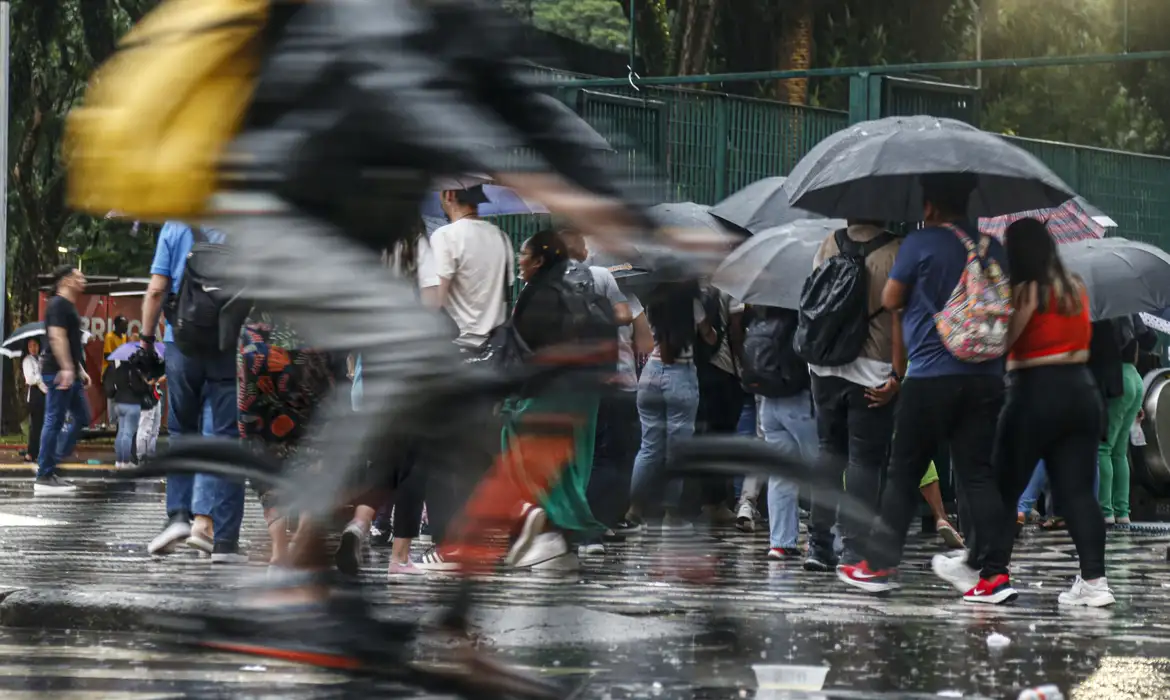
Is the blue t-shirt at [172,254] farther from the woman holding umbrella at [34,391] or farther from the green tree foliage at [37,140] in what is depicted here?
the green tree foliage at [37,140]

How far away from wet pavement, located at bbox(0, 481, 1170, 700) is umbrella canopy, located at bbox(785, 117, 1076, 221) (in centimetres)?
191

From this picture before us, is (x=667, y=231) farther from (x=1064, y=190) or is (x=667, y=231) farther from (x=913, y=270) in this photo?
(x=1064, y=190)

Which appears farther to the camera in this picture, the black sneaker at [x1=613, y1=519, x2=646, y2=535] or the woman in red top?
the woman in red top

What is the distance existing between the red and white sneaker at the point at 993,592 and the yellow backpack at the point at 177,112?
5518 mm

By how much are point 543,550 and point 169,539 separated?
588 centimetres

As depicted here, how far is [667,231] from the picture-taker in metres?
3.61

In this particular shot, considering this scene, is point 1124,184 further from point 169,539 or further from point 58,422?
point 58,422

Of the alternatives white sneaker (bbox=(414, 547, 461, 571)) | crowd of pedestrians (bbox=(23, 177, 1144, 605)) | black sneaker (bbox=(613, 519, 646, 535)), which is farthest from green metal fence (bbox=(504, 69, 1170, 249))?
white sneaker (bbox=(414, 547, 461, 571))

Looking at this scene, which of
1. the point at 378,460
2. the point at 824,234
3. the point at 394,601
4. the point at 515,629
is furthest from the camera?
the point at 824,234

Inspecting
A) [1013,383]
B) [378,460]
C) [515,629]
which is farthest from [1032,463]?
[378,460]

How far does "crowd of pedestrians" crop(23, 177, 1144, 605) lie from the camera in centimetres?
341

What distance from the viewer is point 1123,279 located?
12.2m

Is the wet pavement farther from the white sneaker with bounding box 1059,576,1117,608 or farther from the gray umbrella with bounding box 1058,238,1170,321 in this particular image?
the gray umbrella with bounding box 1058,238,1170,321

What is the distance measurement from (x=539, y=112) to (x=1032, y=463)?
5.27 meters
